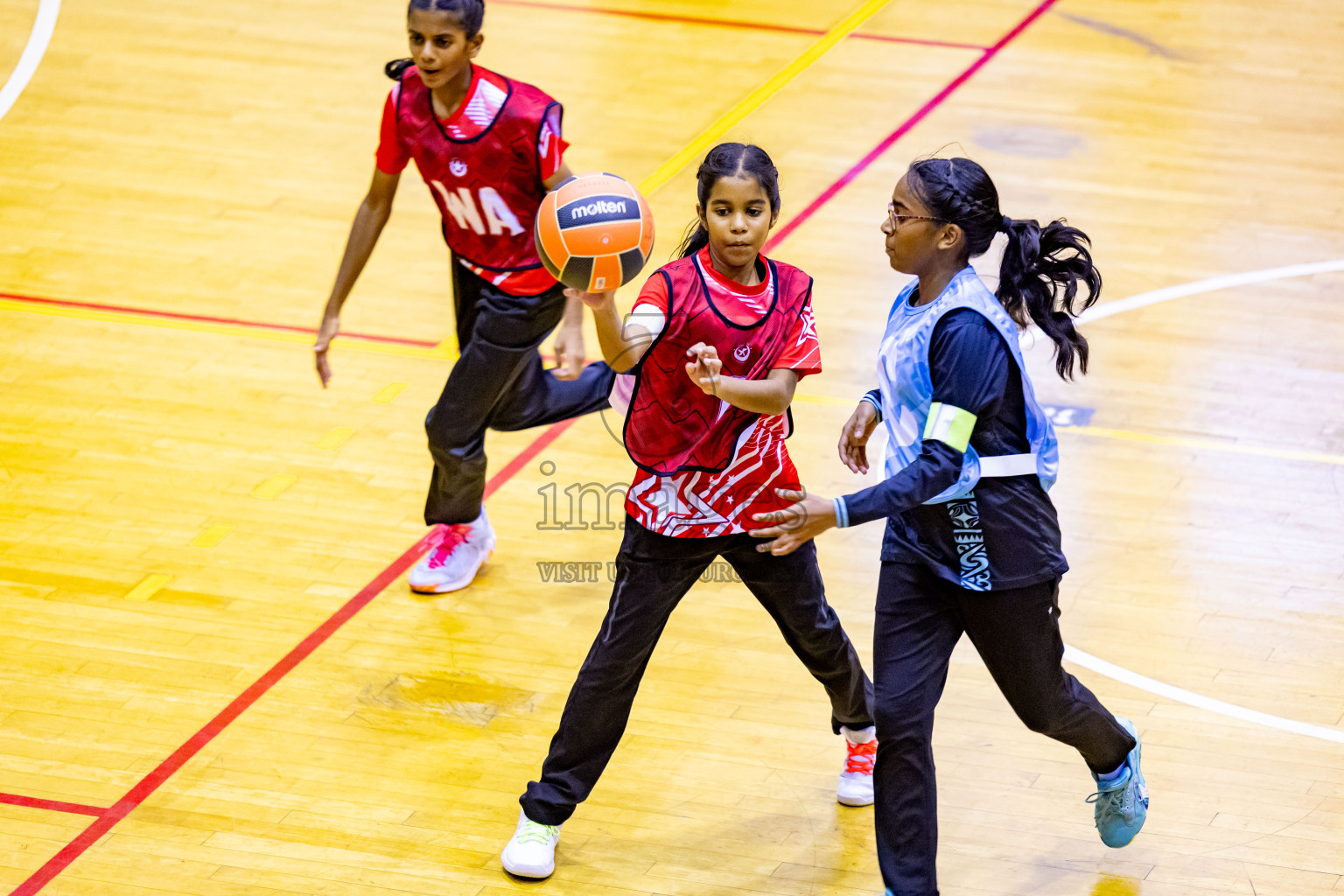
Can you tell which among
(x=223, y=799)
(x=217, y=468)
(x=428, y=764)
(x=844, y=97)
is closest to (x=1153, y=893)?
(x=428, y=764)

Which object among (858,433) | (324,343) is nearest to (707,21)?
(324,343)

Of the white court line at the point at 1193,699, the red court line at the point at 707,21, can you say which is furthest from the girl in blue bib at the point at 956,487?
the red court line at the point at 707,21

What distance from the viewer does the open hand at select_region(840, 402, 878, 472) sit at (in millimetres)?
4086

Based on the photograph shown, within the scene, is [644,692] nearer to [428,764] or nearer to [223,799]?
[428,764]

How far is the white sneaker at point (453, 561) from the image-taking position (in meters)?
5.73

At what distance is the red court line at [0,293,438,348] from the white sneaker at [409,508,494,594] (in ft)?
6.17

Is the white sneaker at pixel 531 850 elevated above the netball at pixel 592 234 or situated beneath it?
situated beneath

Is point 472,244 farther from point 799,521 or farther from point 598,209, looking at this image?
point 799,521

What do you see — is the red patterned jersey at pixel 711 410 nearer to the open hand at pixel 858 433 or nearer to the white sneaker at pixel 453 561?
the open hand at pixel 858 433

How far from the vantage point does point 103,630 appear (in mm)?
5434

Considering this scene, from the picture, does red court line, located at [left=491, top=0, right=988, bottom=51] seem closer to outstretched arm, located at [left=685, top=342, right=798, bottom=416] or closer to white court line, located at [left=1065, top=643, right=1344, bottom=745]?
white court line, located at [left=1065, top=643, right=1344, bottom=745]

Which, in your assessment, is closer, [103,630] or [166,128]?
[103,630]

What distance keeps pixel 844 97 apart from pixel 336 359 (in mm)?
4463

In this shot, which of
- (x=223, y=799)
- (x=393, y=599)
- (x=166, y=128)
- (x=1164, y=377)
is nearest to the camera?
(x=223, y=799)
